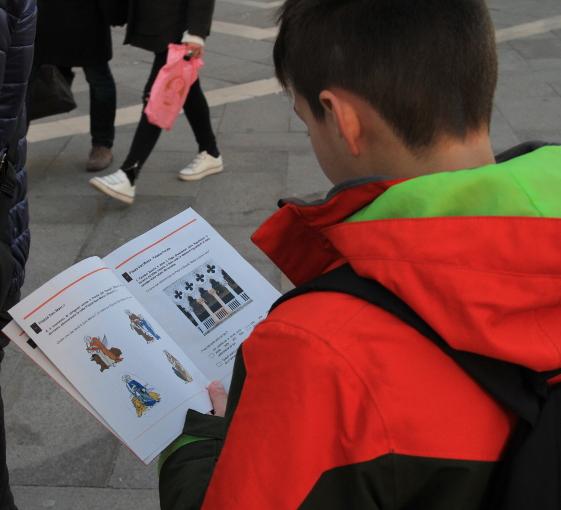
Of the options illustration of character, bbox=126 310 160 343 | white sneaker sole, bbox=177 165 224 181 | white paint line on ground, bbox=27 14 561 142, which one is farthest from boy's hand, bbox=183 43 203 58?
illustration of character, bbox=126 310 160 343

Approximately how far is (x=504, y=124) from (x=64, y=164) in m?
3.08

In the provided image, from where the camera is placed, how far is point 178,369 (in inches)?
57.2

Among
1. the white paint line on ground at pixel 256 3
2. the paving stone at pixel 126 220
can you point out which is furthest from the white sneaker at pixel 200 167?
the white paint line on ground at pixel 256 3

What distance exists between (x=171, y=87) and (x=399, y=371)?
3.45 metres

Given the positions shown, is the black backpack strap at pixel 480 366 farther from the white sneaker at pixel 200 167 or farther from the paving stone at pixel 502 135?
the paving stone at pixel 502 135

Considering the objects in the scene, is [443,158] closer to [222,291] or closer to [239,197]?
[222,291]

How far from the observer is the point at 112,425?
1355mm

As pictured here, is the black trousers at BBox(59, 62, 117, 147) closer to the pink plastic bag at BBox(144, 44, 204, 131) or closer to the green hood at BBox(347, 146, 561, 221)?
the pink plastic bag at BBox(144, 44, 204, 131)

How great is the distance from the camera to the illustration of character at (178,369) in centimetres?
145

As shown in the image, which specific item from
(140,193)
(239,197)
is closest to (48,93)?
(140,193)

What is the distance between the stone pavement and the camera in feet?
8.46

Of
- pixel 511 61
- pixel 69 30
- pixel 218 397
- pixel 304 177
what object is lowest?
pixel 511 61

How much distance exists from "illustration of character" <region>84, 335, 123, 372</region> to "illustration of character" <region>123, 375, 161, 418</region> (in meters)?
0.04

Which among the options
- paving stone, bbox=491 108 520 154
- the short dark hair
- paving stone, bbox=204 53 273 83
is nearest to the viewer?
the short dark hair
